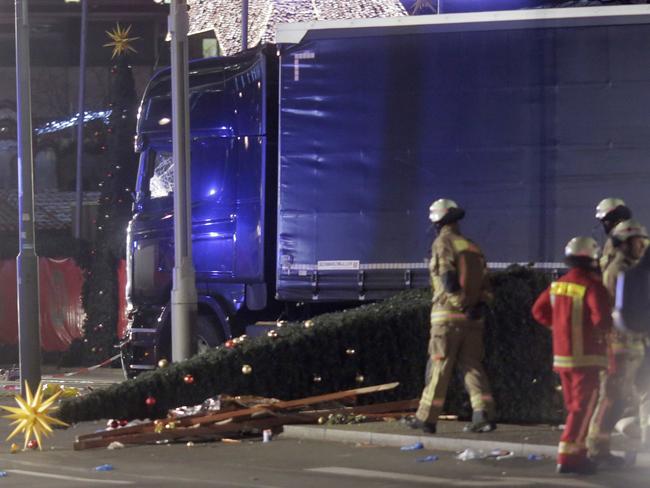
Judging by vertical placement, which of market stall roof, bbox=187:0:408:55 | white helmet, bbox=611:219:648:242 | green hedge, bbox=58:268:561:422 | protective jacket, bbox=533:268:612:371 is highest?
market stall roof, bbox=187:0:408:55

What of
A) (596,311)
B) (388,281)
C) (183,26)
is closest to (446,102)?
(388,281)

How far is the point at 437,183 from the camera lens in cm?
1424

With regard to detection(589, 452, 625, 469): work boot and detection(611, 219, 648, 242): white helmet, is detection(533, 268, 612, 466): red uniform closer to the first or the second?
detection(589, 452, 625, 469): work boot

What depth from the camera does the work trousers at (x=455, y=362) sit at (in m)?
10.7

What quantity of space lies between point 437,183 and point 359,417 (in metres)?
3.27

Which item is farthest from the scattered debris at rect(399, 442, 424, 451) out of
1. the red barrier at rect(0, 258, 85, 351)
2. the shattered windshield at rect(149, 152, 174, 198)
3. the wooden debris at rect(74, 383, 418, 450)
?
the red barrier at rect(0, 258, 85, 351)

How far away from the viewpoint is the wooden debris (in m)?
11.6

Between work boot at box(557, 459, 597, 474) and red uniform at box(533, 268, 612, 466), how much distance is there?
2 cm

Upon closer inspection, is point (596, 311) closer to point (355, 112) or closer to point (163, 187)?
point (355, 112)

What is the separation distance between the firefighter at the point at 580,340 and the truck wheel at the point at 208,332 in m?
7.81

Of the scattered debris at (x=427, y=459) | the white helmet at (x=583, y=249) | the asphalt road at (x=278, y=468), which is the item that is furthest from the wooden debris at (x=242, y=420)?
the white helmet at (x=583, y=249)

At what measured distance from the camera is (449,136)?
1421 centimetres

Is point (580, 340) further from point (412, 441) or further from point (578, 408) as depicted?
point (412, 441)

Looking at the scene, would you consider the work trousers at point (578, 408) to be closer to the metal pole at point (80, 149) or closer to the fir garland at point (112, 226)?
the fir garland at point (112, 226)
